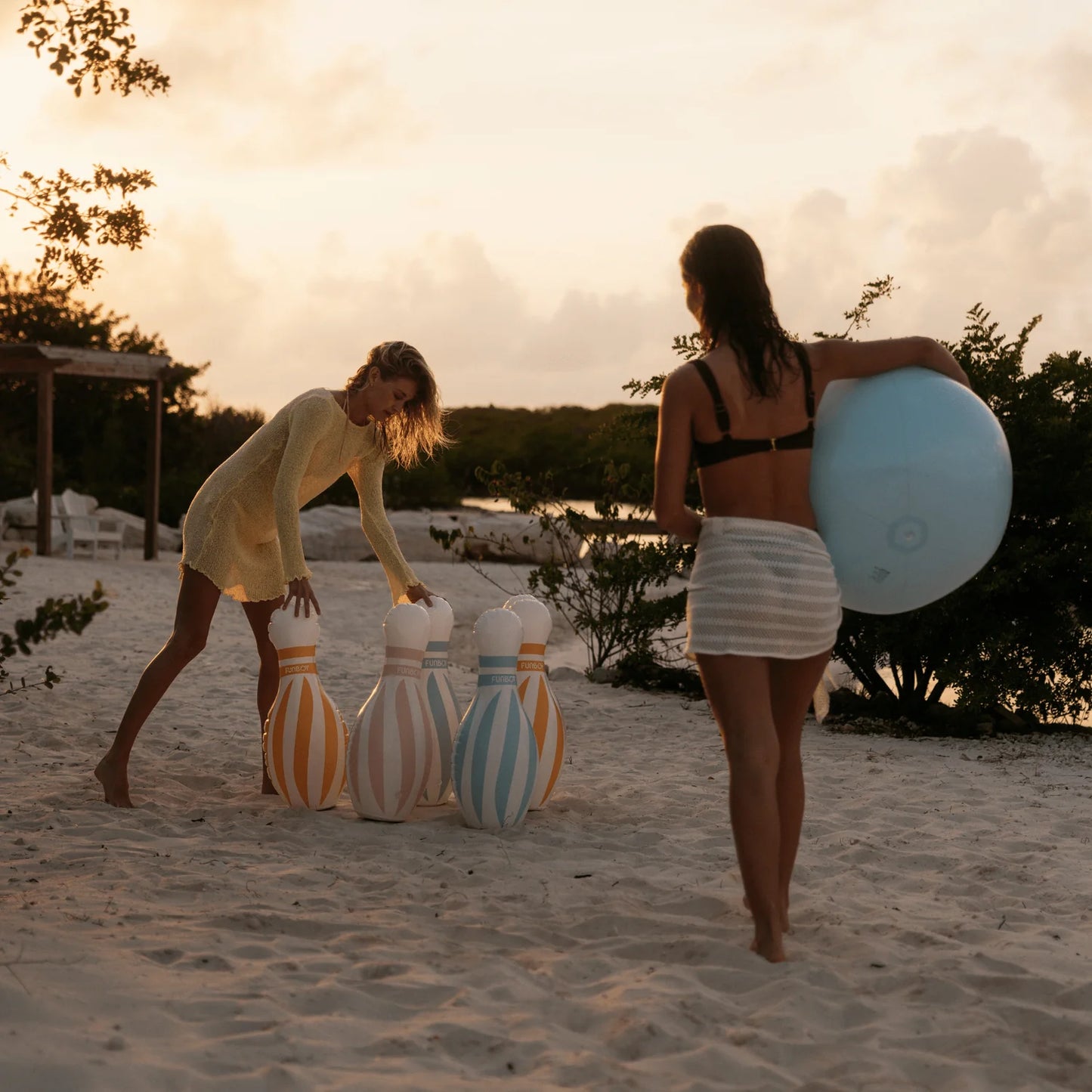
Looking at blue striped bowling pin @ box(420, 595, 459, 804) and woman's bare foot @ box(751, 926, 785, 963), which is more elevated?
blue striped bowling pin @ box(420, 595, 459, 804)

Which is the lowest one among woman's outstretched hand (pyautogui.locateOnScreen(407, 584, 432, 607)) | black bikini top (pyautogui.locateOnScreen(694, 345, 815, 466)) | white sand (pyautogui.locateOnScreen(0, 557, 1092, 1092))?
white sand (pyautogui.locateOnScreen(0, 557, 1092, 1092))

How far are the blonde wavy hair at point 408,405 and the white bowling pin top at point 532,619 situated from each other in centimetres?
71

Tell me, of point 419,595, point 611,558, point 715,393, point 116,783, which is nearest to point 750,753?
point 715,393

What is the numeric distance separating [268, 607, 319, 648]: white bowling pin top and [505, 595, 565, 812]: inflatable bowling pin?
81 cm

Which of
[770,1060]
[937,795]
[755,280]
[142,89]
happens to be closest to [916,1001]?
[770,1060]

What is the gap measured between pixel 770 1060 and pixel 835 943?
86 cm

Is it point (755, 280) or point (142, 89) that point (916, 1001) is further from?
point (142, 89)

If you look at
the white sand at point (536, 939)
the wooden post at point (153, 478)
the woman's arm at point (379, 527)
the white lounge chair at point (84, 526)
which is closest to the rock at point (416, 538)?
the wooden post at point (153, 478)

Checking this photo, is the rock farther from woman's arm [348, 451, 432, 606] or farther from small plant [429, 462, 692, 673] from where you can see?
woman's arm [348, 451, 432, 606]

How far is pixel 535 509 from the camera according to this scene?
10.4m

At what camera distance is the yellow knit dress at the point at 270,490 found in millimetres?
5035

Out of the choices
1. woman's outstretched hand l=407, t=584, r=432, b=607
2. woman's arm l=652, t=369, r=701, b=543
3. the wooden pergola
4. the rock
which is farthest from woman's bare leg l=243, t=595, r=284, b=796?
the rock

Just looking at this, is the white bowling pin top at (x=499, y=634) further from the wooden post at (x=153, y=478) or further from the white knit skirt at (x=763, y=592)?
the wooden post at (x=153, y=478)

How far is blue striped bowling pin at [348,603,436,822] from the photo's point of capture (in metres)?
5.00
